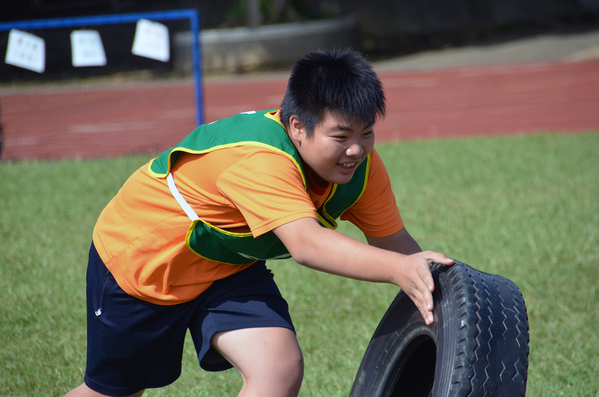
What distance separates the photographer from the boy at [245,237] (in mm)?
1621

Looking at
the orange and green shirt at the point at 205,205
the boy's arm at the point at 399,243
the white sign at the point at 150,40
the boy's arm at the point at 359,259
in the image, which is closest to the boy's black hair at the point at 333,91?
the orange and green shirt at the point at 205,205

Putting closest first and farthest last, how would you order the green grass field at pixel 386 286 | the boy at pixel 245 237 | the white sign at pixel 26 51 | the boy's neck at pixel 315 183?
the boy at pixel 245 237 < the boy's neck at pixel 315 183 < the green grass field at pixel 386 286 < the white sign at pixel 26 51

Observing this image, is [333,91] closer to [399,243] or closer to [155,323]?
[399,243]

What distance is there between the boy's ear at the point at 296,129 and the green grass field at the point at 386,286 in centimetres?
137

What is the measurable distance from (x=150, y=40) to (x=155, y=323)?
19.6 feet

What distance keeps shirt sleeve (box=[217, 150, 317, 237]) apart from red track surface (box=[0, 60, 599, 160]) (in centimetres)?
700

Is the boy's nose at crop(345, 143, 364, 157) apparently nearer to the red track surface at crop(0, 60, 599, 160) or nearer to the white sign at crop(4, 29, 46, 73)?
the white sign at crop(4, 29, 46, 73)

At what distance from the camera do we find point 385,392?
2.09 meters

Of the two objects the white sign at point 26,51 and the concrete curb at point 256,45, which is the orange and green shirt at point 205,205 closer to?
the white sign at point 26,51

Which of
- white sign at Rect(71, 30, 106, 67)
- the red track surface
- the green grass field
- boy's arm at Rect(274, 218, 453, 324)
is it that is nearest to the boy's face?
boy's arm at Rect(274, 218, 453, 324)

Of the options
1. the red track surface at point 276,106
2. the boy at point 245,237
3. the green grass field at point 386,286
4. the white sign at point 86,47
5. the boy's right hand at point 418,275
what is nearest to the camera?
the boy's right hand at point 418,275

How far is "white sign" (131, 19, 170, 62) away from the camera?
7219mm

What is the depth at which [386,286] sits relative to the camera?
12.3 ft

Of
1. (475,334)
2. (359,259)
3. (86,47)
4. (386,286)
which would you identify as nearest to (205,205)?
(359,259)
